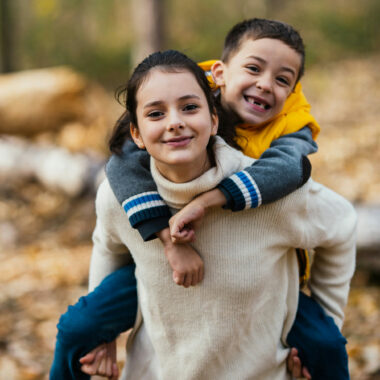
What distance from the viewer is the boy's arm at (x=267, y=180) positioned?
57.8 inches

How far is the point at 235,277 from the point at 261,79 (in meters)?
0.67

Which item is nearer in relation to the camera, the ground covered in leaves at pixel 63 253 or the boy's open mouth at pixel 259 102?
the boy's open mouth at pixel 259 102

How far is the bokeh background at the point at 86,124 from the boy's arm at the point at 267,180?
2.21 ft

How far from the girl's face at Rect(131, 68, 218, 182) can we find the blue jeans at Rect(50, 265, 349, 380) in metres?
0.63

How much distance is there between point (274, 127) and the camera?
68.5 inches

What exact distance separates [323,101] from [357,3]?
4.75m

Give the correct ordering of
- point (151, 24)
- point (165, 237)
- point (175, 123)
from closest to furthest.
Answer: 1. point (175, 123)
2. point (165, 237)
3. point (151, 24)

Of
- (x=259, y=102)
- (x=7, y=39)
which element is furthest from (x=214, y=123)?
(x=7, y=39)

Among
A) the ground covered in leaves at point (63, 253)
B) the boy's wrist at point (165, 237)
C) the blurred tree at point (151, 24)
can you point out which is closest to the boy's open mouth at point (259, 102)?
the boy's wrist at point (165, 237)

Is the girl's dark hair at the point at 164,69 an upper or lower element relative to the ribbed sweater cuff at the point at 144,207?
upper

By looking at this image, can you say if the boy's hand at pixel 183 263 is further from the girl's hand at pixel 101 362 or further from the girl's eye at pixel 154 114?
the girl's hand at pixel 101 362

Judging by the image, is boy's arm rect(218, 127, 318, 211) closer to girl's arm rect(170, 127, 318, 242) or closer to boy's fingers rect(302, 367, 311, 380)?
girl's arm rect(170, 127, 318, 242)

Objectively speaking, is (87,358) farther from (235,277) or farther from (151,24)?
(151,24)

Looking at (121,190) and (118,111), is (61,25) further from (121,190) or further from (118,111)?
(121,190)
